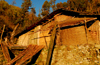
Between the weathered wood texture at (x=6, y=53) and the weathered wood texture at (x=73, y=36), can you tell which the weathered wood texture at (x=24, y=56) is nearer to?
the weathered wood texture at (x=6, y=53)

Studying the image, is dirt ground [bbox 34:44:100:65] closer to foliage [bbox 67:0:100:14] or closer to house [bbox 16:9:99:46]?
house [bbox 16:9:99:46]

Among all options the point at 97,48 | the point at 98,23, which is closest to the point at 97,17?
the point at 98,23

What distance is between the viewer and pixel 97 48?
5.37 m

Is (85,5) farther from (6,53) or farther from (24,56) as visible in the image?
(6,53)

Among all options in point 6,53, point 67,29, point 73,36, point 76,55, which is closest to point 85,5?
point 67,29

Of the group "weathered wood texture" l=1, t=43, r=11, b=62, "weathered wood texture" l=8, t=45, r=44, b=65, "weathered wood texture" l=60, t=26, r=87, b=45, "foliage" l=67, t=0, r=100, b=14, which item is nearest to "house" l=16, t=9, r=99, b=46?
"weathered wood texture" l=60, t=26, r=87, b=45

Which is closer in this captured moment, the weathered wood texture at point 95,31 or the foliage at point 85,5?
the weathered wood texture at point 95,31

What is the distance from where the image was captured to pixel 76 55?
5.86m

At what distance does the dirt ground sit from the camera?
531cm

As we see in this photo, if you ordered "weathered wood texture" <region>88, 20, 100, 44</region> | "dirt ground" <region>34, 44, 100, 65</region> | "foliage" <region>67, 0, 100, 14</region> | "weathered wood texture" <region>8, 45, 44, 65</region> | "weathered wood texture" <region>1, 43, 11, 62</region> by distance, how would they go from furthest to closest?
"foliage" <region>67, 0, 100, 14</region> → "weathered wood texture" <region>1, 43, 11, 62</region> → "weathered wood texture" <region>8, 45, 44, 65</region> → "weathered wood texture" <region>88, 20, 100, 44</region> → "dirt ground" <region>34, 44, 100, 65</region>

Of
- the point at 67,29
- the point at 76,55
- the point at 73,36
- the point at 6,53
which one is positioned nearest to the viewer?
the point at 76,55

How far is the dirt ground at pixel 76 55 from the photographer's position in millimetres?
5307

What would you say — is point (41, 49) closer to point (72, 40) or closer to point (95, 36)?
point (72, 40)

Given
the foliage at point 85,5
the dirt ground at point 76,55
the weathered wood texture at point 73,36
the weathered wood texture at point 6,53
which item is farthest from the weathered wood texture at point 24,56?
the foliage at point 85,5
